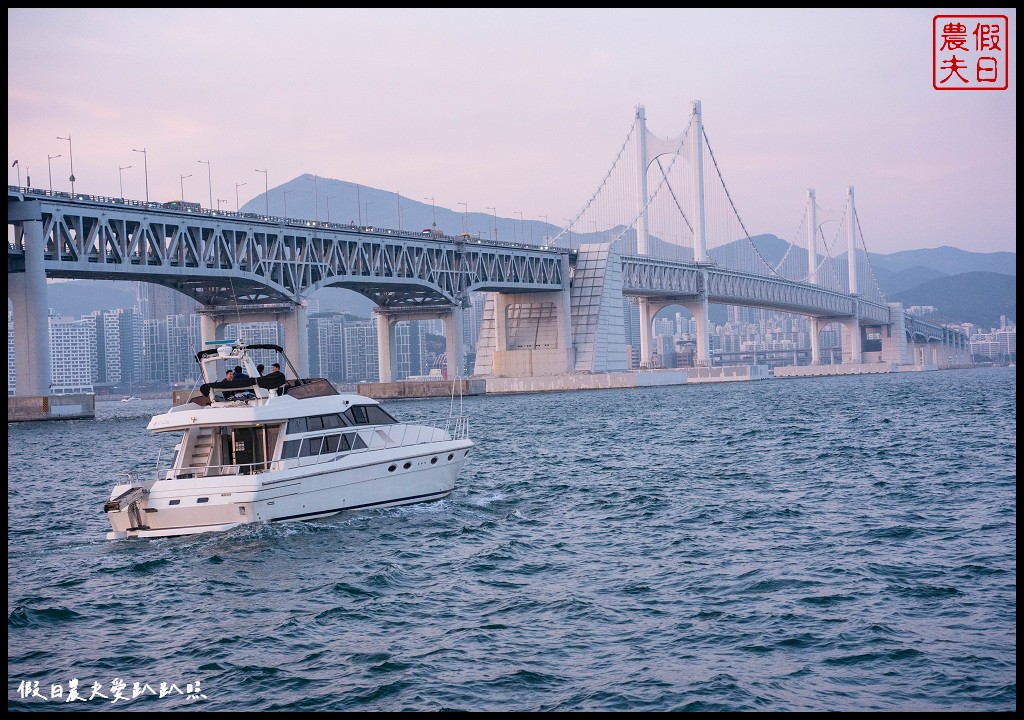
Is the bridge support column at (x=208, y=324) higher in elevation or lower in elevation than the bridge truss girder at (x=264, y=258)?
lower

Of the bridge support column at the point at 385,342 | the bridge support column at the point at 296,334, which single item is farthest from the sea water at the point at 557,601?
the bridge support column at the point at 385,342

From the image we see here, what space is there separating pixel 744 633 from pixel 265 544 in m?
8.49

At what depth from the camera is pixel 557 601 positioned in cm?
1436

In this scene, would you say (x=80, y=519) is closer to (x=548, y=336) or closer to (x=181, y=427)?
(x=181, y=427)

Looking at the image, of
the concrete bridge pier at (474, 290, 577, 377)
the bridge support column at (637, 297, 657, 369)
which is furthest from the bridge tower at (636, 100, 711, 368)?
the concrete bridge pier at (474, 290, 577, 377)

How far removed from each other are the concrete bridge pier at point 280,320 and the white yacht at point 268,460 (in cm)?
6456

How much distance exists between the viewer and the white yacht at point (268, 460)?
19047 millimetres

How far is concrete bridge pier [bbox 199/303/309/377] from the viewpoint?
87.2m

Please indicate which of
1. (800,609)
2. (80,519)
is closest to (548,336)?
(80,519)

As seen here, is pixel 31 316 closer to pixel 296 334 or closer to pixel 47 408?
pixel 47 408

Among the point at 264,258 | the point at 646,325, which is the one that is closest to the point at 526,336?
the point at 646,325

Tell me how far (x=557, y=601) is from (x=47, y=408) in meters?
60.9

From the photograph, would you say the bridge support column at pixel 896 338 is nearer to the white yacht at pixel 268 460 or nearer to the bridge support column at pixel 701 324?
the bridge support column at pixel 701 324

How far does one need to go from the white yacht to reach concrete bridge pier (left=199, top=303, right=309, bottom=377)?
64564mm
